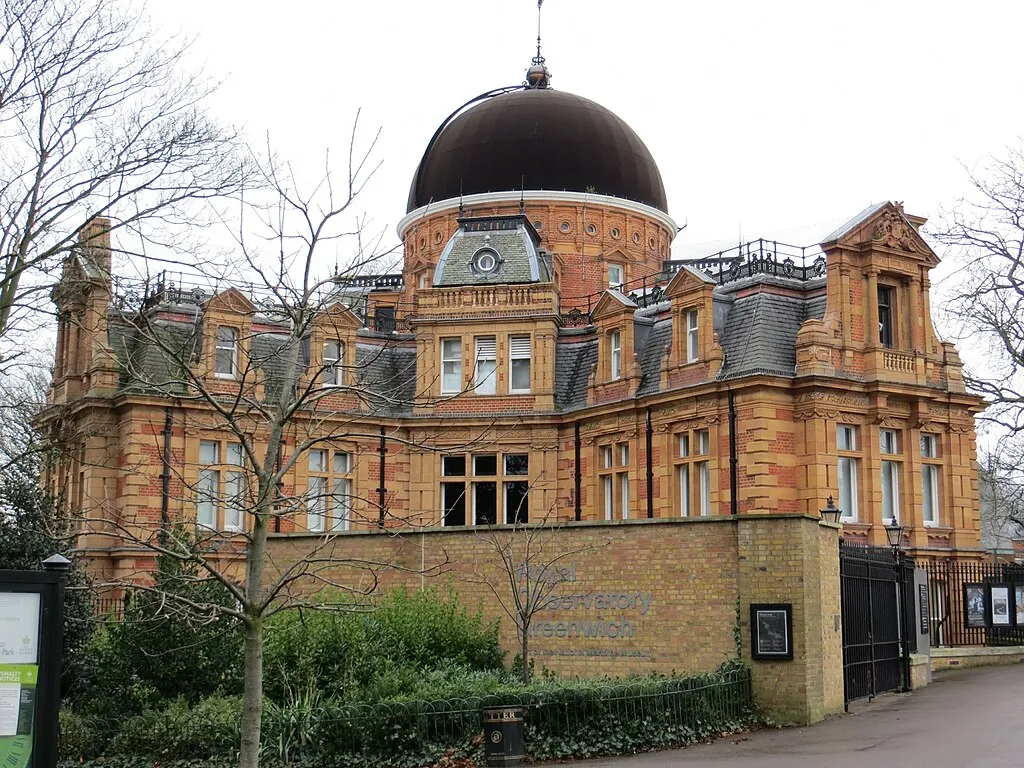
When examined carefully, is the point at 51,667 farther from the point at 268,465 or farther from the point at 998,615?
the point at 998,615

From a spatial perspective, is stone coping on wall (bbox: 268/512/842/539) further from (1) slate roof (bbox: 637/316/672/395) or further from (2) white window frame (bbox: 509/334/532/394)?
(2) white window frame (bbox: 509/334/532/394)

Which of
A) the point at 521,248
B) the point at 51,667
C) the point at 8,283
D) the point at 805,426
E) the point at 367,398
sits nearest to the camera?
the point at 51,667

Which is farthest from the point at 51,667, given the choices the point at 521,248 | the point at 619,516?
the point at 521,248

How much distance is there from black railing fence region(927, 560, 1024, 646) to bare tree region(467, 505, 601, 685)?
1208cm

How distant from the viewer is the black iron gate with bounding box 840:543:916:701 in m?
22.2

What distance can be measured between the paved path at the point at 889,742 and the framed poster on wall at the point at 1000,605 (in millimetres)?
7030

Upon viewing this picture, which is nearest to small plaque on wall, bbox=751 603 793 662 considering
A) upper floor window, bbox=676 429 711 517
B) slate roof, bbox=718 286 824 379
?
slate roof, bbox=718 286 824 379

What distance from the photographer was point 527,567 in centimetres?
2175

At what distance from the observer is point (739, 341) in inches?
1372

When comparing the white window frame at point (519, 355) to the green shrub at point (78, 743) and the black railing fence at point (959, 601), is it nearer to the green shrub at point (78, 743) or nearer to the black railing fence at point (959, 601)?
the black railing fence at point (959, 601)

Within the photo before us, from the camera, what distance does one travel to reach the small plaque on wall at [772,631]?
19938 mm

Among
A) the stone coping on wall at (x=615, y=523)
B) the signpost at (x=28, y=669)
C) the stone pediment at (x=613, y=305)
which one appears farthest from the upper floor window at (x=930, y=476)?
the signpost at (x=28, y=669)

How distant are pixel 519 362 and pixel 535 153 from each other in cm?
1225

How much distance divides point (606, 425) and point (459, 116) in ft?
62.3
